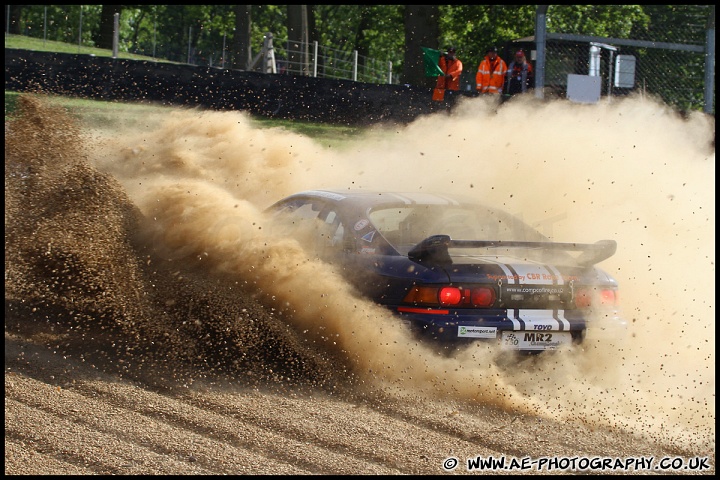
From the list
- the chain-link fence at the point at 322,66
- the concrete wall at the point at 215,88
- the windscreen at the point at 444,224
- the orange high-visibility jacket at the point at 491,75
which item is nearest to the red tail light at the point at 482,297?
the windscreen at the point at 444,224

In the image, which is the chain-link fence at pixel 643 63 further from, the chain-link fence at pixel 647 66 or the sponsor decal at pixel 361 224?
the sponsor decal at pixel 361 224

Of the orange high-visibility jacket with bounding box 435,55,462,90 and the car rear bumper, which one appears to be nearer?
the car rear bumper

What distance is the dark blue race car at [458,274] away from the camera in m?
5.57

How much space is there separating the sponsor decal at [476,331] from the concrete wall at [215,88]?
8.94 metres

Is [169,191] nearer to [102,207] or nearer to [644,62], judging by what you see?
[102,207]

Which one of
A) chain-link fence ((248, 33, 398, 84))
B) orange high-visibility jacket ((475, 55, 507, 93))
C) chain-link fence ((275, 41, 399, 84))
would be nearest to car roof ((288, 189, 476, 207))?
→ orange high-visibility jacket ((475, 55, 507, 93))

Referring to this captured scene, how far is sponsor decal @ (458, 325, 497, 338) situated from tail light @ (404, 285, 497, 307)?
16 centimetres

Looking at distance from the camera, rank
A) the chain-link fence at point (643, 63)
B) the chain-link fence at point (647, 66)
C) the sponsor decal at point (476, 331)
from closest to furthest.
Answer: the sponsor decal at point (476, 331) < the chain-link fence at point (643, 63) < the chain-link fence at point (647, 66)

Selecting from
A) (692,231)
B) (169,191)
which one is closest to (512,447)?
(169,191)

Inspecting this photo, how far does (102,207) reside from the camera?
276 inches

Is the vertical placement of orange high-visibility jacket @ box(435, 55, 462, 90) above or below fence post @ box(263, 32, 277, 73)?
below

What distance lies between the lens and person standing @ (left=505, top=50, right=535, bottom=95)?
16.0 meters

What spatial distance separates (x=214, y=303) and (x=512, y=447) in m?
2.38

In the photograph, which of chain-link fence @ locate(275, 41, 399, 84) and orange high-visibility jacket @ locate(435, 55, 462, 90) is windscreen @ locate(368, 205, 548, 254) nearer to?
orange high-visibility jacket @ locate(435, 55, 462, 90)
